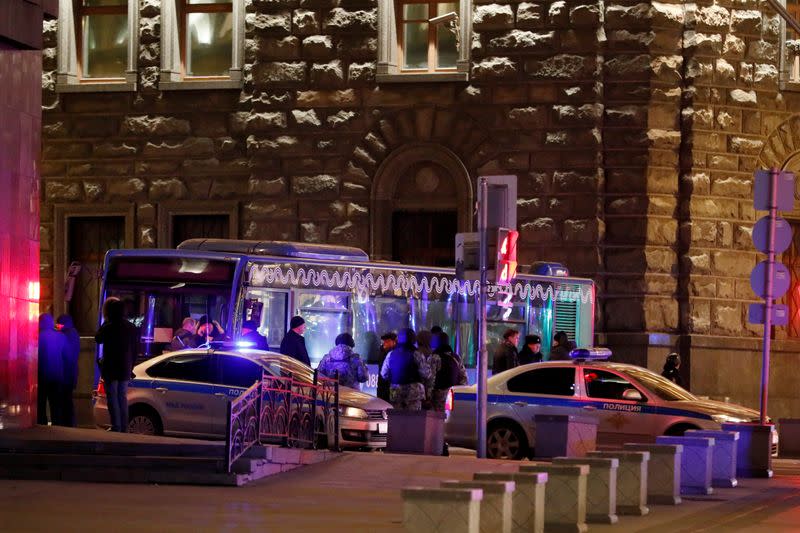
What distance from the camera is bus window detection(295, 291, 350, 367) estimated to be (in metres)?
29.2

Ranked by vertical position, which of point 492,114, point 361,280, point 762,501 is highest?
point 492,114

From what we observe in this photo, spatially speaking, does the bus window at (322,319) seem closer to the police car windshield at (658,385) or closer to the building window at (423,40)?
the building window at (423,40)

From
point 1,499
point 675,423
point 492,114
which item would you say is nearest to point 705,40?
point 492,114

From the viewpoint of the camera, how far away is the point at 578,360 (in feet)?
83.6

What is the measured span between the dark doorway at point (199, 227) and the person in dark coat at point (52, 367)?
8468 millimetres

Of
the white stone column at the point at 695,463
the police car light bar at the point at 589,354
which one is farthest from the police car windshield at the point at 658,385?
the white stone column at the point at 695,463

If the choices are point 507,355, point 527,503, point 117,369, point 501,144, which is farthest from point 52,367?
point 527,503

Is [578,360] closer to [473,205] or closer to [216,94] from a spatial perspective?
[473,205]

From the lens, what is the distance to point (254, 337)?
27219 mm

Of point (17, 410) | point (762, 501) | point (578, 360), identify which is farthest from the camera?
point (578, 360)

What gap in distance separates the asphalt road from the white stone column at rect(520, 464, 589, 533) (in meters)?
0.63

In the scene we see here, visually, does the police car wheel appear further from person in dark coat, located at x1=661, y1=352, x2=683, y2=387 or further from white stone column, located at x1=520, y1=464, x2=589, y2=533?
white stone column, located at x1=520, y1=464, x2=589, y2=533

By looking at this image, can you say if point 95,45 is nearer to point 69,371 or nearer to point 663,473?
point 69,371

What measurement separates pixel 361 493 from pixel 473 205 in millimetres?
15092
